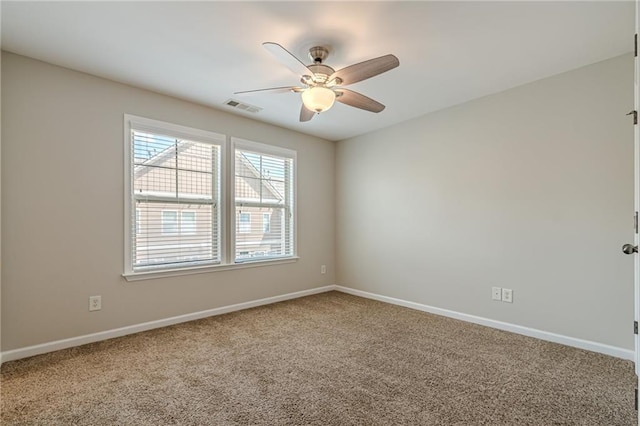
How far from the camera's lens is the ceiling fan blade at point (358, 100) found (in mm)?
2439

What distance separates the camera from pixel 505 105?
10.2 feet

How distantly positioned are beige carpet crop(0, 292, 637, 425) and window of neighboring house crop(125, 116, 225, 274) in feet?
2.56

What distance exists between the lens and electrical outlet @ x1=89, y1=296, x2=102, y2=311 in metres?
2.76

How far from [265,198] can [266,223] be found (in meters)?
0.33

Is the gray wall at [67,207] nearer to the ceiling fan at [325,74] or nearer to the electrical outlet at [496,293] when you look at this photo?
the ceiling fan at [325,74]

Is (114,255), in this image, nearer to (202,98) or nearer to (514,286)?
(202,98)

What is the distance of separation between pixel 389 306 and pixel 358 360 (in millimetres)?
1648

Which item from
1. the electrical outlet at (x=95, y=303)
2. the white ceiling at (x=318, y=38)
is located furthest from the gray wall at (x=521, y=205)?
the electrical outlet at (x=95, y=303)

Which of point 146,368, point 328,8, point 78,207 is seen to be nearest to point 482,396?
point 146,368

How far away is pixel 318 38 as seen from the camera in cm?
222

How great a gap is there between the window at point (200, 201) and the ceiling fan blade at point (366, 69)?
1924 mm

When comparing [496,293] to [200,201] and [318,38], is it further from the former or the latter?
[200,201]

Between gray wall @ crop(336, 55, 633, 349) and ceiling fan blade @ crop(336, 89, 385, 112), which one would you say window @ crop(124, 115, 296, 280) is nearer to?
gray wall @ crop(336, 55, 633, 349)

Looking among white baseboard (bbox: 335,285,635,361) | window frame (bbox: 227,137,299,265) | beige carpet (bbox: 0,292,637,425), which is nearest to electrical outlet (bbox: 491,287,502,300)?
white baseboard (bbox: 335,285,635,361)
